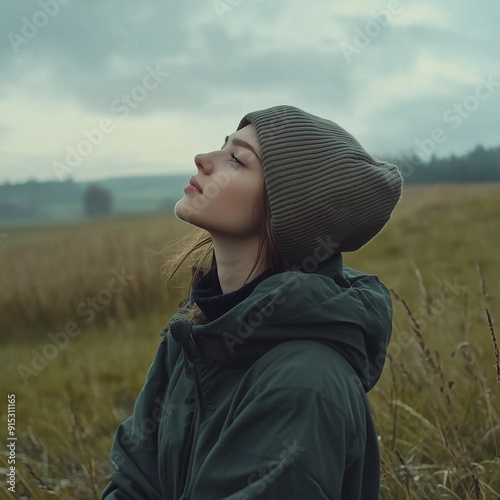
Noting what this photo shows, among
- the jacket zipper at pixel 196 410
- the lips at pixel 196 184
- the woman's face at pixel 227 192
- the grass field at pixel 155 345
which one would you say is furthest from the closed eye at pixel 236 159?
the grass field at pixel 155 345

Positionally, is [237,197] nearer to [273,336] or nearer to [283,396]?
[273,336]

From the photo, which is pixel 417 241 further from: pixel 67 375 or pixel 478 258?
pixel 67 375

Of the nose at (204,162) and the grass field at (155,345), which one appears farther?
the grass field at (155,345)

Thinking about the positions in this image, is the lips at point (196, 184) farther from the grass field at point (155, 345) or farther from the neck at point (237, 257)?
the grass field at point (155, 345)

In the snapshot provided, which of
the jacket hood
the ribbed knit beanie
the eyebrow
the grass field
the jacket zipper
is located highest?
the eyebrow

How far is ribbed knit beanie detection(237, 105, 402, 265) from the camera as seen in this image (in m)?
2.07

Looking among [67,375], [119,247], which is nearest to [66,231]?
[119,247]

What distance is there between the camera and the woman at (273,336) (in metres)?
1.76

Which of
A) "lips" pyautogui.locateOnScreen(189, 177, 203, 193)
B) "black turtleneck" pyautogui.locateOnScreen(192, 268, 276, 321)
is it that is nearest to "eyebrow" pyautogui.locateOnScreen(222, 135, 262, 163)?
"lips" pyautogui.locateOnScreen(189, 177, 203, 193)

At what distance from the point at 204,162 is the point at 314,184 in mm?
325

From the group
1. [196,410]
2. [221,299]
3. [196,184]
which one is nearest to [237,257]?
[221,299]

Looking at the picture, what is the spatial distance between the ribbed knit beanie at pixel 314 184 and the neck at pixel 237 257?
0.08 m

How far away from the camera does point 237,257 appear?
2.14m

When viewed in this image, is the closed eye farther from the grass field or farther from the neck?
the grass field
